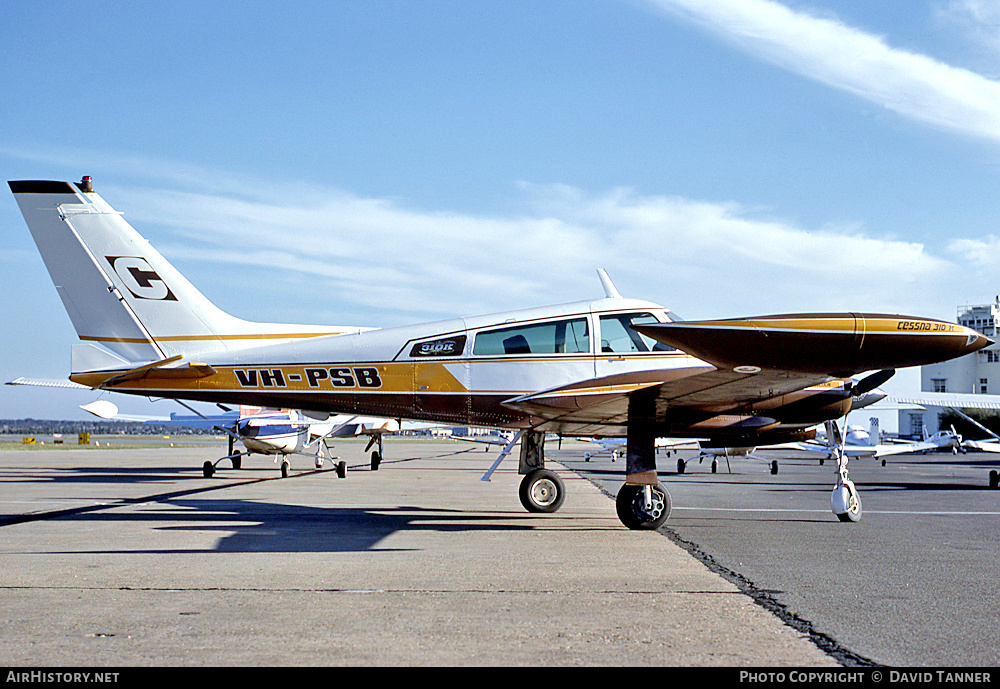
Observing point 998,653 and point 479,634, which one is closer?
point 998,653

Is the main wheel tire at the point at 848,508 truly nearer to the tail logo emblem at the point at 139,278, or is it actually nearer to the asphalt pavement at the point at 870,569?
the asphalt pavement at the point at 870,569

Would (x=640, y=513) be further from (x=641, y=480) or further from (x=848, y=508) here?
(x=848, y=508)

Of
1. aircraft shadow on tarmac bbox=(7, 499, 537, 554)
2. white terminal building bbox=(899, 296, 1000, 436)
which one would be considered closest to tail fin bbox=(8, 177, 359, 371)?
aircraft shadow on tarmac bbox=(7, 499, 537, 554)

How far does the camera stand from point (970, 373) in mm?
93000

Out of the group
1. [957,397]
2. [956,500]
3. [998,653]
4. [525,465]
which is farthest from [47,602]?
[956,500]

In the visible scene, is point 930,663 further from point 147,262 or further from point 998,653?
point 147,262

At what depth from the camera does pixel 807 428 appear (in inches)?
445

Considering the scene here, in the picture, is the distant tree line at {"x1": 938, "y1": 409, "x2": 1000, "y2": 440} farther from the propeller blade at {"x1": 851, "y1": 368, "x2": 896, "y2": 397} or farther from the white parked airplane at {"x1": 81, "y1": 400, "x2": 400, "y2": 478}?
the propeller blade at {"x1": 851, "y1": 368, "x2": 896, "y2": 397}

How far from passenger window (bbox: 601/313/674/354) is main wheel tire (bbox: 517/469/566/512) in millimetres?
2646

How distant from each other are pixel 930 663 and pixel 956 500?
14.3m

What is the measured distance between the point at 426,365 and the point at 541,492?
2.95m

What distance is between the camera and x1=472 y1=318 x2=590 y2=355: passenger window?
1088 centimetres

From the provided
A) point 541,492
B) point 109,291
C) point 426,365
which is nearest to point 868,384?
point 541,492
